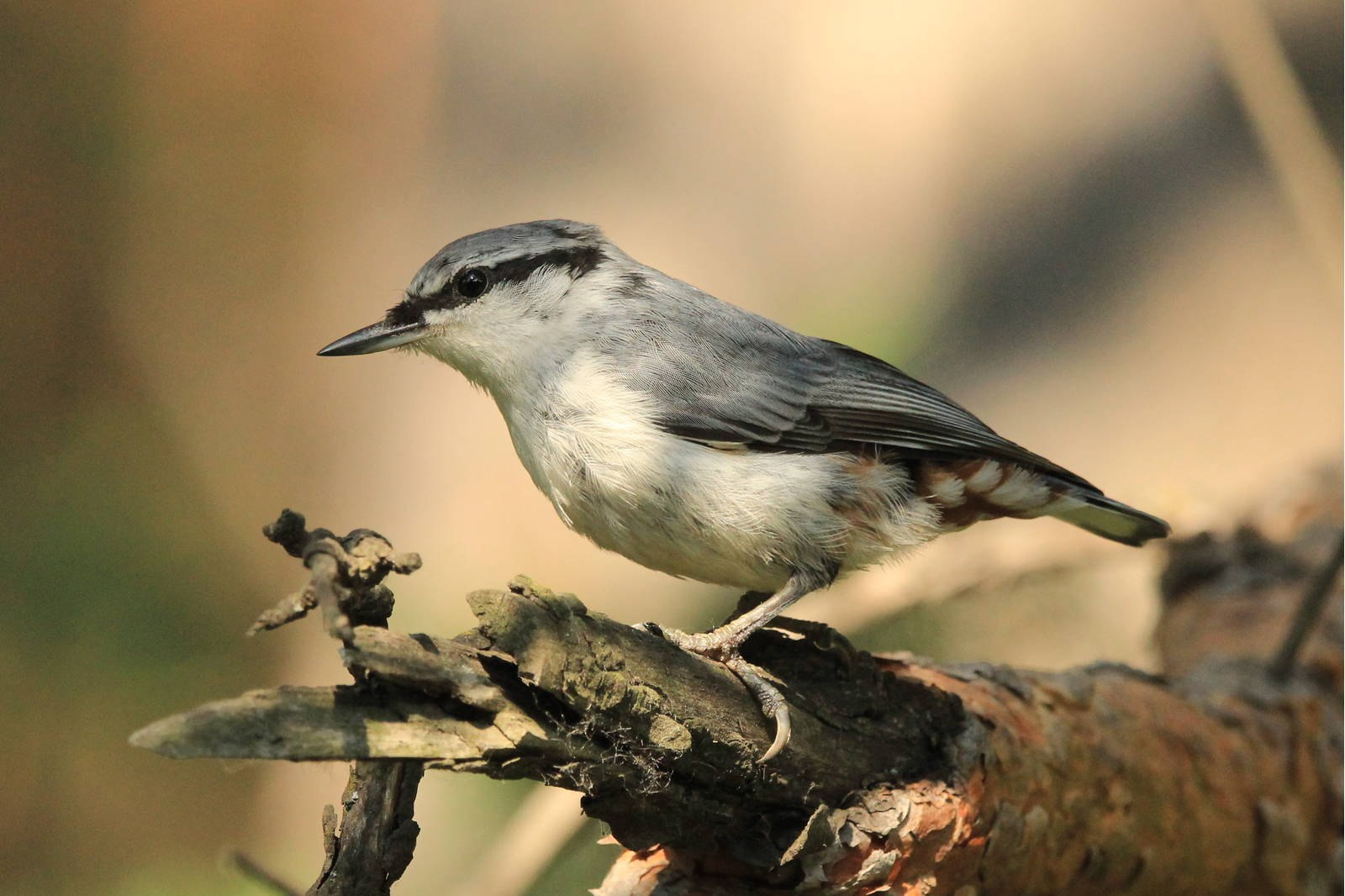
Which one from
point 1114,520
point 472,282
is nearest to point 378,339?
point 472,282

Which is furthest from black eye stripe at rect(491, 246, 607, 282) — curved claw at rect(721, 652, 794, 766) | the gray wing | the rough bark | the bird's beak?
curved claw at rect(721, 652, 794, 766)

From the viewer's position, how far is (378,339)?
271 centimetres

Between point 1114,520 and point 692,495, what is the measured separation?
1256 millimetres

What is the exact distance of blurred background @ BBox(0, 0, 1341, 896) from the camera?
4.11 meters

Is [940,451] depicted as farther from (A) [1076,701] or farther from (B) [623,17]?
(B) [623,17]

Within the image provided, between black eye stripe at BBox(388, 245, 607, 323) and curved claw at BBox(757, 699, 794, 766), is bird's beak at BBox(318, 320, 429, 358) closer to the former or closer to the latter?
black eye stripe at BBox(388, 245, 607, 323)

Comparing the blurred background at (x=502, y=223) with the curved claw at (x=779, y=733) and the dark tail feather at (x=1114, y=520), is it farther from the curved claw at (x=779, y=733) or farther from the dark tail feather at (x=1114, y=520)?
the curved claw at (x=779, y=733)

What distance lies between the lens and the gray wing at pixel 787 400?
8.48 ft

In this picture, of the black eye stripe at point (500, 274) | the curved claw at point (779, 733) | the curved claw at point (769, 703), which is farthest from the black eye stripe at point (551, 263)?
the curved claw at point (779, 733)

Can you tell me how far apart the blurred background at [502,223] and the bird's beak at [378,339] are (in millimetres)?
1602

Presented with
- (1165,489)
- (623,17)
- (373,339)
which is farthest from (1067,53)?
(373,339)

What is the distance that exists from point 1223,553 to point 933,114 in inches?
135

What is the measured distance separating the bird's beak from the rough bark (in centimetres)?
110

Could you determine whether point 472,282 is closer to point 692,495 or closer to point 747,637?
point 692,495
